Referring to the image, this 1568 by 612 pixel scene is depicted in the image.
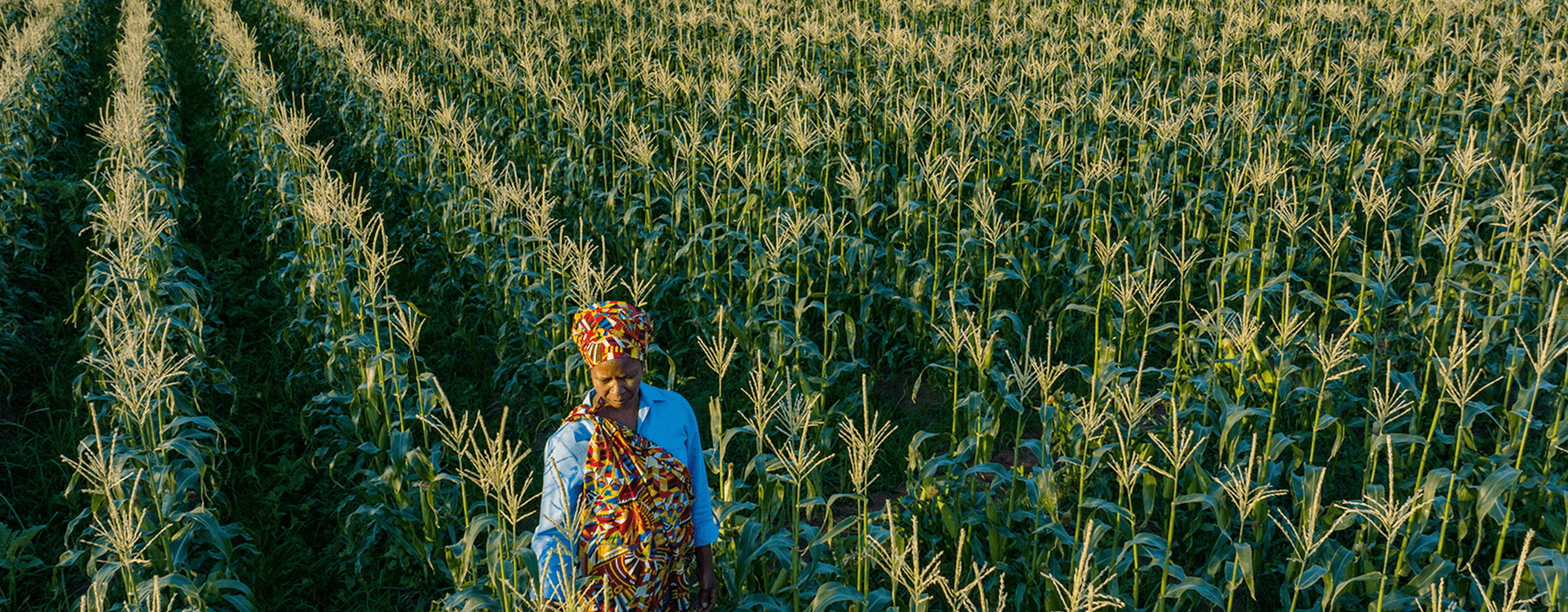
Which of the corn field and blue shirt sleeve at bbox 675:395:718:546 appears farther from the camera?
the corn field

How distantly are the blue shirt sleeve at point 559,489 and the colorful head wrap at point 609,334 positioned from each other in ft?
0.78

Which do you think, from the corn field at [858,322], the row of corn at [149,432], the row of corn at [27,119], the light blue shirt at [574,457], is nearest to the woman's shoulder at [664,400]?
the light blue shirt at [574,457]

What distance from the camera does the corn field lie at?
13.2 feet

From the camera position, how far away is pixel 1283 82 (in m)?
11.1

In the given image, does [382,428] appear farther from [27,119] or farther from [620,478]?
[27,119]

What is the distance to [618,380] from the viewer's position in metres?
3.00

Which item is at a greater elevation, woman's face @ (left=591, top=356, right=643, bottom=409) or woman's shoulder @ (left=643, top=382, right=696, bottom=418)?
woman's face @ (left=591, top=356, right=643, bottom=409)

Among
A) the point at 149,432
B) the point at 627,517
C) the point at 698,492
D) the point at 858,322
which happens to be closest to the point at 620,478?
the point at 627,517

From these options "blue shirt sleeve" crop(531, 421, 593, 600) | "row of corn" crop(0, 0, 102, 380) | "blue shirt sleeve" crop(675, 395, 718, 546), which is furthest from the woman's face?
"row of corn" crop(0, 0, 102, 380)

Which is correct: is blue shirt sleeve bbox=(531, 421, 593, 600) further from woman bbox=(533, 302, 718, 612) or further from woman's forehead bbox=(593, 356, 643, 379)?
woman's forehead bbox=(593, 356, 643, 379)

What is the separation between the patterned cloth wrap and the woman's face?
2.5 inches

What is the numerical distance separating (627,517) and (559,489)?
25 cm

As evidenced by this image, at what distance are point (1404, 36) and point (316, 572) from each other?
13.5m

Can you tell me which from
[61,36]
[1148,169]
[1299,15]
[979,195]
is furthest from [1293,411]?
[61,36]
